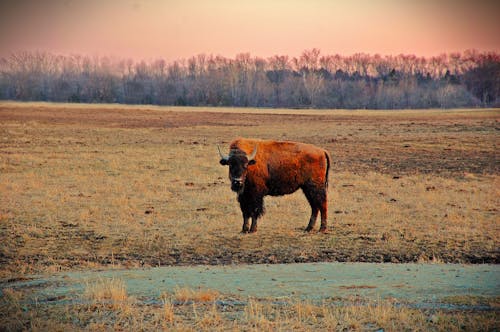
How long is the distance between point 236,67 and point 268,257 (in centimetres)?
12219

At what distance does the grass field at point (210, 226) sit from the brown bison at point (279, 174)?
25.4 inches

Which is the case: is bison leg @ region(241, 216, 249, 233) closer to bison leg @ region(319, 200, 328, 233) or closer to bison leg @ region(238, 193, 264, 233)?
bison leg @ region(238, 193, 264, 233)

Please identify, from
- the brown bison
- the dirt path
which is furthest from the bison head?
the dirt path

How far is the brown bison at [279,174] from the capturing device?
15.1m

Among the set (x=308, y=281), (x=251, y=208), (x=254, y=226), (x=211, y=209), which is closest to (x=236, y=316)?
(x=308, y=281)

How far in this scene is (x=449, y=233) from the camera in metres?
14.8

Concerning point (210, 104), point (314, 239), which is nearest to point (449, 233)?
point (314, 239)

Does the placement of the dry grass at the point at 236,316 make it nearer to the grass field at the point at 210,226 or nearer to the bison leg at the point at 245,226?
the grass field at the point at 210,226

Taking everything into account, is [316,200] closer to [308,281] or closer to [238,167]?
[238,167]

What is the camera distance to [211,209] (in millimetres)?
18047

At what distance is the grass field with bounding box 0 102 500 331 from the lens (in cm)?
868

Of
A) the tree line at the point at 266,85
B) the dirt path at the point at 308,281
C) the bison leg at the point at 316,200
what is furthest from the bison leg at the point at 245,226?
the tree line at the point at 266,85

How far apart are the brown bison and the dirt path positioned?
10.4ft

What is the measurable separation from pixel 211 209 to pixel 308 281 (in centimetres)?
765
